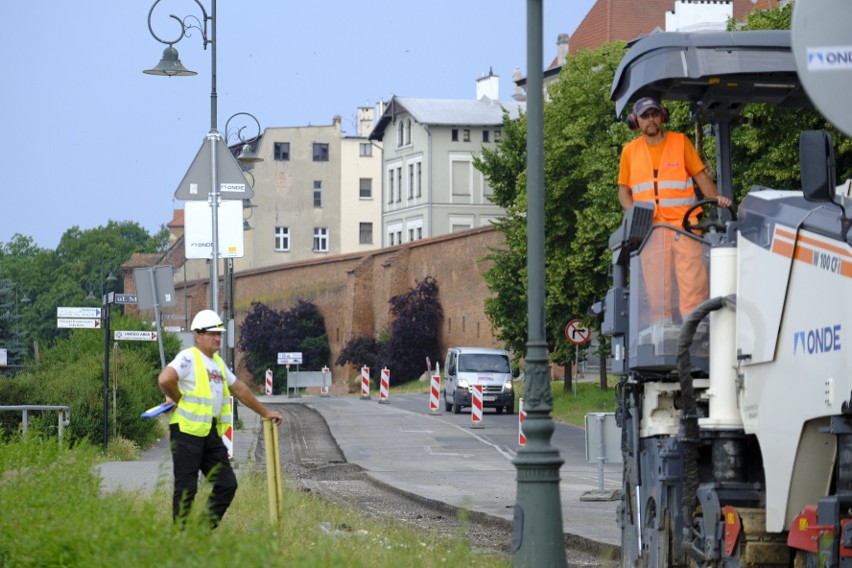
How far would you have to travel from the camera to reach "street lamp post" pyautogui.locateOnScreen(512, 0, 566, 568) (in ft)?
33.2

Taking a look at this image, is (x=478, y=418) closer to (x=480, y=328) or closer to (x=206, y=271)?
(x=480, y=328)

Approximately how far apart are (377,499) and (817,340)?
49.8 feet

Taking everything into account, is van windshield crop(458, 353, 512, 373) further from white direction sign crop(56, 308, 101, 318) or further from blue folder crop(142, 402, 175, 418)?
blue folder crop(142, 402, 175, 418)

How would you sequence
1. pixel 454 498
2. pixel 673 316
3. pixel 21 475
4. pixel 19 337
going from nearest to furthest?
pixel 673 316 < pixel 21 475 < pixel 454 498 < pixel 19 337

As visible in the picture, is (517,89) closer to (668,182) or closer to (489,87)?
(489,87)

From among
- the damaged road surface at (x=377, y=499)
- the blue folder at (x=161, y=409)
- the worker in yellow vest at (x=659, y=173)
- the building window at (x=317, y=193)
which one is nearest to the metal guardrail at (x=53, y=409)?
the damaged road surface at (x=377, y=499)

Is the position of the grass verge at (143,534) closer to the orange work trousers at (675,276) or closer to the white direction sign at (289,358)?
the orange work trousers at (675,276)

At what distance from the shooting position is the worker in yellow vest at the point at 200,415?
38.1 ft

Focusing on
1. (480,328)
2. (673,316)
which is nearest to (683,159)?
(673,316)

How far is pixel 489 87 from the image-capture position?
4569 inches

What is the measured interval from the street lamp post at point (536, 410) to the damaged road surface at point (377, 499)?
1.40 ft

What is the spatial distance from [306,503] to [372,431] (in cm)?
2308

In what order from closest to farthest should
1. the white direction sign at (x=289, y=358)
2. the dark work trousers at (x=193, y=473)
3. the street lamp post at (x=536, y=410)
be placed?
the street lamp post at (x=536, y=410) → the dark work trousers at (x=193, y=473) → the white direction sign at (x=289, y=358)

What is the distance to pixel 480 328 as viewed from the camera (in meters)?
81.2
